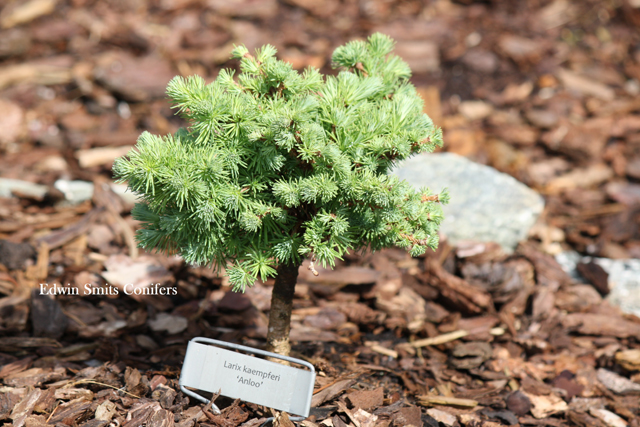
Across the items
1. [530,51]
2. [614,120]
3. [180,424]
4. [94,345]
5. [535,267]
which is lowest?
[180,424]

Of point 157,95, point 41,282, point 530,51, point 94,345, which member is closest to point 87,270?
point 41,282

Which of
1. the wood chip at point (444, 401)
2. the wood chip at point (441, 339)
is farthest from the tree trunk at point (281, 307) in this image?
the wood chip at point (441, 339)

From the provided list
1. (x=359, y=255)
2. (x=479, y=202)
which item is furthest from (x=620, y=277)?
(x=359, y=255)

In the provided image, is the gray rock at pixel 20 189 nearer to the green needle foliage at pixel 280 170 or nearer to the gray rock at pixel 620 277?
the green needle foliage at pixel 280 170

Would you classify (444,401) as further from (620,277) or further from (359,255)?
(620,277)

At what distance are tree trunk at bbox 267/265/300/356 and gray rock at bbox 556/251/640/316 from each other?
3.07 metres

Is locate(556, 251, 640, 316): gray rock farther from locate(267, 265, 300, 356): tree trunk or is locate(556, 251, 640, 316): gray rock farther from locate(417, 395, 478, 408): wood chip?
locate(267, 265, 300, 356): tree trunk

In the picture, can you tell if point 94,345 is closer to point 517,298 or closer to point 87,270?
point 87,270

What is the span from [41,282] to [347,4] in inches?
216

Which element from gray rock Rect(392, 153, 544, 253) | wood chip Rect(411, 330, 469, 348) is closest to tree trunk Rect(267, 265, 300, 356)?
wood chip Rect(411, 330, 469, 348)

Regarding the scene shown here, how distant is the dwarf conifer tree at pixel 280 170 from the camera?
228 cm

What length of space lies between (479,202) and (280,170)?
2870 mm

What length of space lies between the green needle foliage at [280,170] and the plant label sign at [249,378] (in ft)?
1.56

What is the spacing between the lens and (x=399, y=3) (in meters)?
7.43
